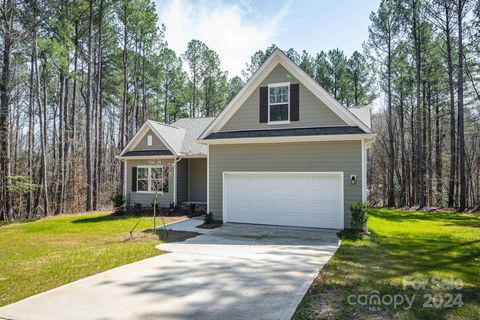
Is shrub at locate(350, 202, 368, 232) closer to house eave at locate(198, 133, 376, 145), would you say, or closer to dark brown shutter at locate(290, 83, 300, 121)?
house eave at locate(198, 133, 376, 145)

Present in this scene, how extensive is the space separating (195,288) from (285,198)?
266 inches

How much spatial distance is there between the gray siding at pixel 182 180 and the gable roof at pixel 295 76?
15.3 ft

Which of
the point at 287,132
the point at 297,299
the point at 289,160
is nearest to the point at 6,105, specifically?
the point at 287,132

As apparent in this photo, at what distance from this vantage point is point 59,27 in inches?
637

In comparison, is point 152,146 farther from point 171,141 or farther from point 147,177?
point 147,177

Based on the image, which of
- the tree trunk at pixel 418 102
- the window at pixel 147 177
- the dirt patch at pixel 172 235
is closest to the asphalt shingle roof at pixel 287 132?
the dirt patch at pixel 172 235

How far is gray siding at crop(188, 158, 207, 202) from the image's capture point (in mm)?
16734

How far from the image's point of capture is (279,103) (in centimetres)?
1189

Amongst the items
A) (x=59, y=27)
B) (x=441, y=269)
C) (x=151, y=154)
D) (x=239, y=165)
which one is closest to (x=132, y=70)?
(x=59, y=27)

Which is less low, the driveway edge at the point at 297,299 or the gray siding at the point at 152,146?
the gray siding at the point at 152,146

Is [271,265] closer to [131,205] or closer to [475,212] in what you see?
[131,205]

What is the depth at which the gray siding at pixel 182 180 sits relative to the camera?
16336 mm

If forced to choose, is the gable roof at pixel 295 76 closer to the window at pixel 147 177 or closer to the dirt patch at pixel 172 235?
the dirt patch at pixel 172 235

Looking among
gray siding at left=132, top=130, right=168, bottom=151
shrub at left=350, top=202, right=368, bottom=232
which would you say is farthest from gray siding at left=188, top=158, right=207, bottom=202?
shrub at left=350, top=202, right=368, bottom=232
